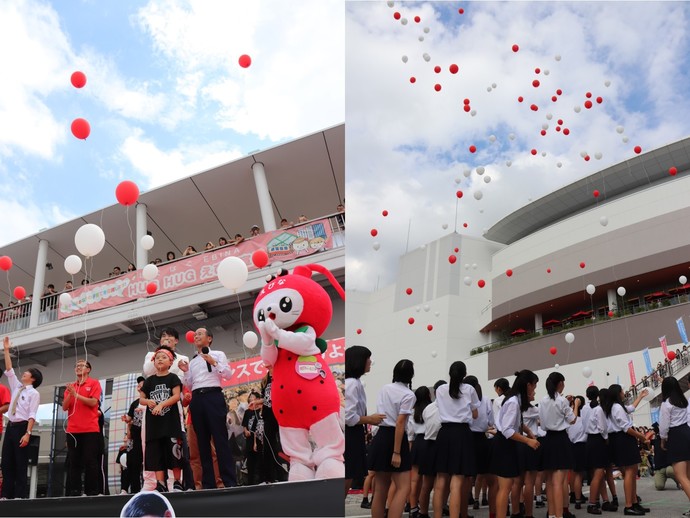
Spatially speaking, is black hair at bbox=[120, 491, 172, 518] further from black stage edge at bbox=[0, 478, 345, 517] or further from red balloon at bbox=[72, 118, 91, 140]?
red balloon at bbox=[72, 118, 91, 140]

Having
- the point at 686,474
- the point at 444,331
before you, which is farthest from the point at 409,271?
the point at 686,474

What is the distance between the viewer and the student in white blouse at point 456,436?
12.2 ft

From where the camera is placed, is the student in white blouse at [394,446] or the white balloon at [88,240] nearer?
the student in white blouse at [394,446]

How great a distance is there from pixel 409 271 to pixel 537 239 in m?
4.16

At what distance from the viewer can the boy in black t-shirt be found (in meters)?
3.85

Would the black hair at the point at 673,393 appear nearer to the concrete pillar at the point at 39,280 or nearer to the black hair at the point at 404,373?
the black hair at the point at 404,373

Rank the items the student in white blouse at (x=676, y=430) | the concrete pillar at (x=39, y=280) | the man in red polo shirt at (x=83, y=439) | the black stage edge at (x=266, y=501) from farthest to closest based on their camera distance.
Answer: the concrete pillar at (x=39, y=280) < the man in red polo shirt at (x=83, y=439) < the student in white blouse at (x=676, y=430) < the black stage edge at (x=266, y=501)

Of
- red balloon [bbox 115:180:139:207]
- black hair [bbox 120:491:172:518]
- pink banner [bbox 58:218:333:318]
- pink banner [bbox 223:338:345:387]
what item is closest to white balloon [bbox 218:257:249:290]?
red balloon [bbox 115:180:139:207]

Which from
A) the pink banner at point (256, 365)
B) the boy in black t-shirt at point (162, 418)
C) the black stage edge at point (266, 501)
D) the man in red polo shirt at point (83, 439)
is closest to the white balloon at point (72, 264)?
the man in red polo shirt at point (83, 439)

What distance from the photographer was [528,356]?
56.6 feet

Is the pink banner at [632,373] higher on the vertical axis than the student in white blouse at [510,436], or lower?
higher

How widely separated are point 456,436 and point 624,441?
1.68 meters

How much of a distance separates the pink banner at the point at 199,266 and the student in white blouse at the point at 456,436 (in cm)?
529

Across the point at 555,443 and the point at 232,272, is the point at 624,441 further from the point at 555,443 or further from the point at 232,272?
the point at 232,272
